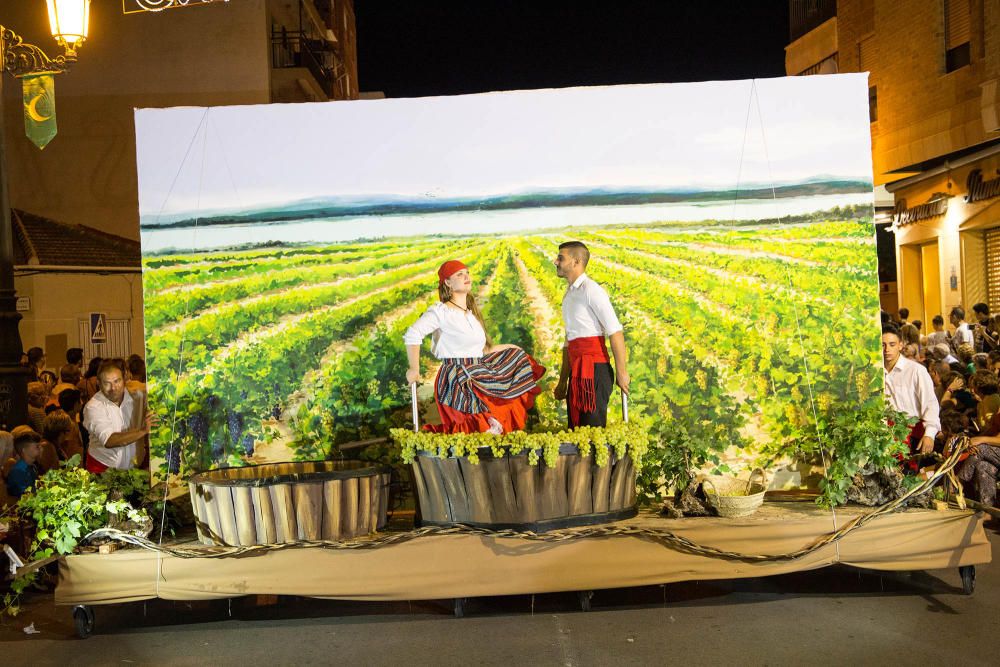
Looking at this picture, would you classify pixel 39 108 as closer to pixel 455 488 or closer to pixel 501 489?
pixel 455 488

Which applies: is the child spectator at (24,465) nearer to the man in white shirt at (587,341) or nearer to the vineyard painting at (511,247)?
the vineyard painting at (511,247)

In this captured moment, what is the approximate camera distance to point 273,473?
7559 millimetres

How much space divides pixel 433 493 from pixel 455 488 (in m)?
0.17

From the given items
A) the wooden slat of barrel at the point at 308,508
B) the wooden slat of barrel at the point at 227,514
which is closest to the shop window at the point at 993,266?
the wooden slat of barrel at the point at 308,508

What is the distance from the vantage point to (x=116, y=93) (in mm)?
18844

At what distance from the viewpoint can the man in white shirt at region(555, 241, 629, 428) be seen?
22.7 feet

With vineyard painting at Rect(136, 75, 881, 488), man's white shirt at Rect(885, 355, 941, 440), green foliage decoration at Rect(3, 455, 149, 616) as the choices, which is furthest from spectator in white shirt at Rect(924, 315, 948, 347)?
green foliage decoration at Rect(3, 455, 149, 616)

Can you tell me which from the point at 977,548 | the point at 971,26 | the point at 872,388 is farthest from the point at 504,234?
the point at 971,26

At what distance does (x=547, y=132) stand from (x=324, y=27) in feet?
79.2

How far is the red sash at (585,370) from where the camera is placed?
6.95 meters

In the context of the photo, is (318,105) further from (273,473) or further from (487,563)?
(487,563)

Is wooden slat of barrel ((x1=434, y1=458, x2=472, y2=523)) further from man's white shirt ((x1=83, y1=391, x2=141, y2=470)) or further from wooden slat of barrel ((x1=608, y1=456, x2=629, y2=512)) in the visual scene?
man's white shirt ((x1=83, y1=391, x2=141, y2=470))

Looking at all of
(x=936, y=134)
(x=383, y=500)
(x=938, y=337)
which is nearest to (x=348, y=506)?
(x=383, y=500)

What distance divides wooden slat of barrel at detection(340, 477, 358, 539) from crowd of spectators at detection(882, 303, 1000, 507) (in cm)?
396
